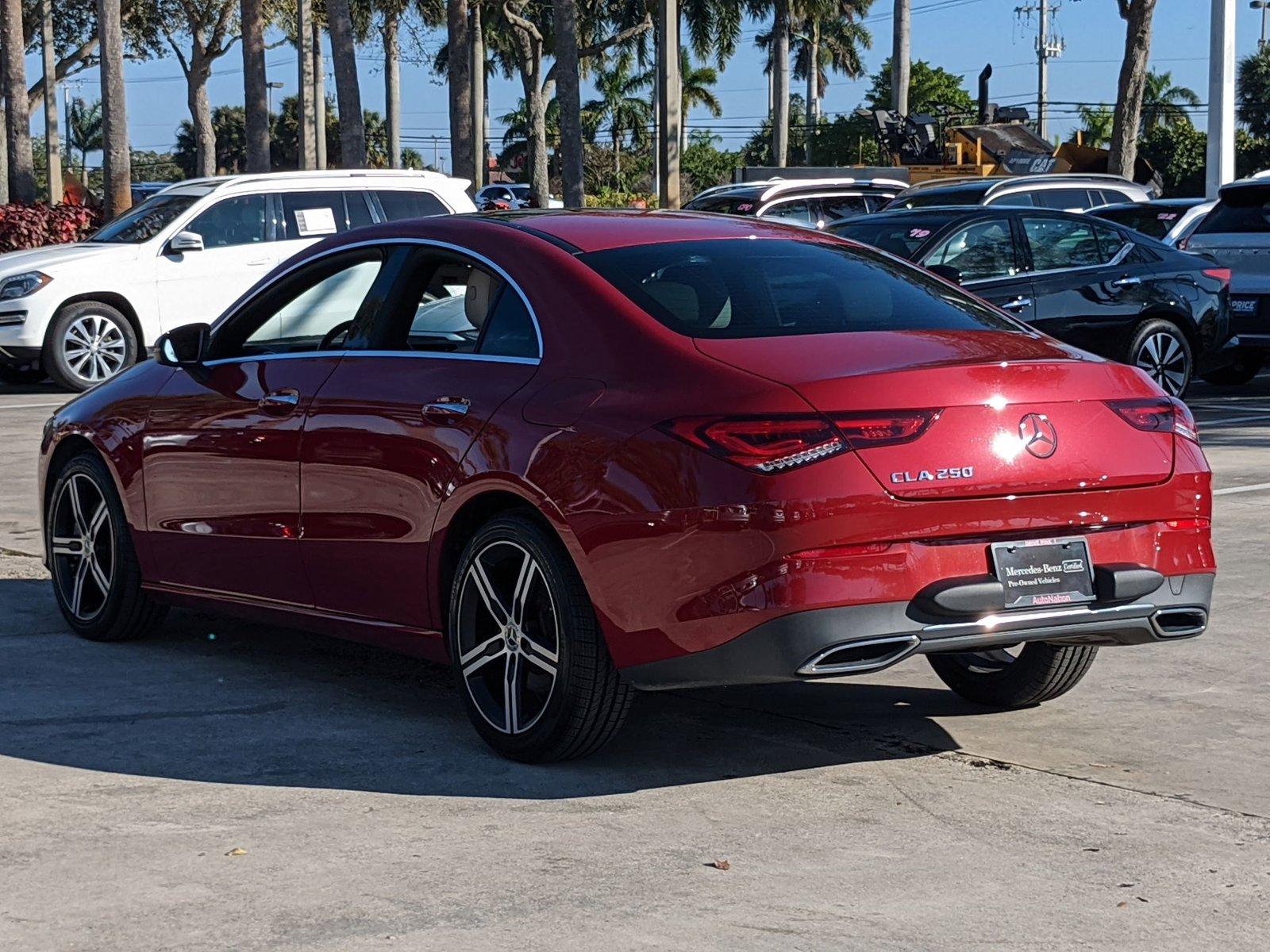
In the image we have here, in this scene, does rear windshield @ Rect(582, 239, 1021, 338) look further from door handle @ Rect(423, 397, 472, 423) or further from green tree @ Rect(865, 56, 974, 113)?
green tree @ Rect(865, 56, 974, 113)

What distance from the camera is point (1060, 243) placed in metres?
15.1

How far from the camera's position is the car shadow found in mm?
5410

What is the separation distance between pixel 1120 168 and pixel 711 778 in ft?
110

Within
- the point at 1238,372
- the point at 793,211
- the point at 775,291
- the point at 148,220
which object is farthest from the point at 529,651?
the point at 793,211

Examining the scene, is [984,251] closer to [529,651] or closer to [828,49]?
[529,651]

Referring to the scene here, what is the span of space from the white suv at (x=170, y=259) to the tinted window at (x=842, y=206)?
616 cm

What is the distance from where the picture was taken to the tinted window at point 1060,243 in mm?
15031

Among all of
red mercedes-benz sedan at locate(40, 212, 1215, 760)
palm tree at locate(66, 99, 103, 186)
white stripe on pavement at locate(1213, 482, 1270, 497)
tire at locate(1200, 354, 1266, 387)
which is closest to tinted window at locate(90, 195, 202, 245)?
tire at locate(1200, 354, 1266, 387)

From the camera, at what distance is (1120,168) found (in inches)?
1454

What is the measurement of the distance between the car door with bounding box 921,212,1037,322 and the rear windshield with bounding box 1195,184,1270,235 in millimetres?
3121

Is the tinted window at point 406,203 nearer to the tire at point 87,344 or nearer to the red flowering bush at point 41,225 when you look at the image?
the tire at point 87,344

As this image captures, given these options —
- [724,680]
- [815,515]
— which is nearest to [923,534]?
[815,515]

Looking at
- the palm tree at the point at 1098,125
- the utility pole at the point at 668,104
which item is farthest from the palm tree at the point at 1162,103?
the utility pole at the point at 668,104

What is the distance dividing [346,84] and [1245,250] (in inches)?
742
